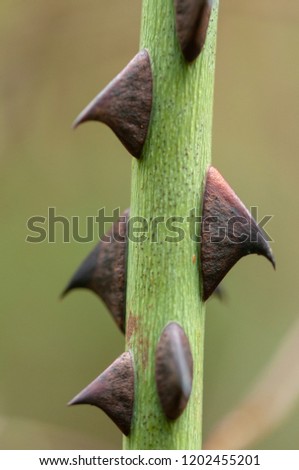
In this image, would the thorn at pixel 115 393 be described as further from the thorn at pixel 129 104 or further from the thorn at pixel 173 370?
the thorn at pixel 129 104

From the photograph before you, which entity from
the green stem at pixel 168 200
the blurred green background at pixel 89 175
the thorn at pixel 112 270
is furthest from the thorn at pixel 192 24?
the blurred green background at pixel 89 175

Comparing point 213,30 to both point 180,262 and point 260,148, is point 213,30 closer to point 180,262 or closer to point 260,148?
point 180,262

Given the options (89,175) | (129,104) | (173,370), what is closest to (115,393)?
(173,370)

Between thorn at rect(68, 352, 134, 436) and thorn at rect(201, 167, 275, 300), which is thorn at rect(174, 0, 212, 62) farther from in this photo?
thorn at rect(68, 352, 134, 436)

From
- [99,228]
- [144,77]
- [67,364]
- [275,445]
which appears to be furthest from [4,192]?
[144,77]

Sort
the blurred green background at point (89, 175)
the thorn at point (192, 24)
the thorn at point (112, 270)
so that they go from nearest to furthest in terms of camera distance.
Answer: the thorn at point (192, 24) < the thorn at point (112, 270) < the blurred green background at point (89, 175)

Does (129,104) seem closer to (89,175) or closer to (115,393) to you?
(115,393)

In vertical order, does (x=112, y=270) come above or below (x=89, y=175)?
below

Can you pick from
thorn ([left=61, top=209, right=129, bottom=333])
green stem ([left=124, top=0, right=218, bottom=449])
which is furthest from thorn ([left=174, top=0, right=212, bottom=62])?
thorn ([left=61, top=209, right=129, bottom=333])
